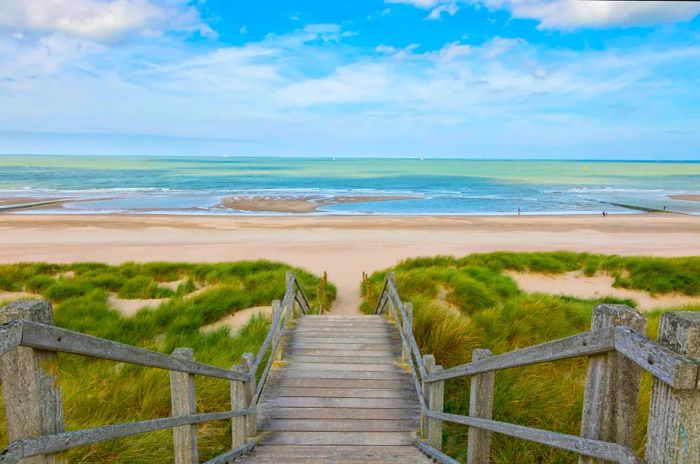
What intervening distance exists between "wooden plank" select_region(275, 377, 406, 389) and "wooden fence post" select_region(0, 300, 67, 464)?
13.7 ft

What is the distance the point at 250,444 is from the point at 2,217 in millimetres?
35403

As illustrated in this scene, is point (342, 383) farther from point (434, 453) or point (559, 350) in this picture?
point (559, 350)

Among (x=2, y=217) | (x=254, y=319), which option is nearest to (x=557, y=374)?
(x=254, y=319)

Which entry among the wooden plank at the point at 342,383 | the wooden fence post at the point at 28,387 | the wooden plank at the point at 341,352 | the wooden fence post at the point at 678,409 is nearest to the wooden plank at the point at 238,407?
the wooden plank at the point at 342,383

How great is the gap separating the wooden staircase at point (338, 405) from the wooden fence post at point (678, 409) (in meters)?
2.94

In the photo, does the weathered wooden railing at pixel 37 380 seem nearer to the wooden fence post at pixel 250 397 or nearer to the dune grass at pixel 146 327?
the wooden fence post at pixel 250 397

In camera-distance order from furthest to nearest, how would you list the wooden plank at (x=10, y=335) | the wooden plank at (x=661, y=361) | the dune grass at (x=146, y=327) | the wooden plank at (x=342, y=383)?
1. the wooden plank at (x=342, y=383)
2. the dune grass at (x=146, y=327)
3. the wooden plank at (x=10, y=335)
4. the wooden plank at (x=661, y=361)

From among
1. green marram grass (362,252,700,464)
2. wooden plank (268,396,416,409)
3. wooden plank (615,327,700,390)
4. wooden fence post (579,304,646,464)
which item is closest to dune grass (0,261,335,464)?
wooden plank (268,396,416,409)

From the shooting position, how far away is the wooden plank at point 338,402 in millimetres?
5156

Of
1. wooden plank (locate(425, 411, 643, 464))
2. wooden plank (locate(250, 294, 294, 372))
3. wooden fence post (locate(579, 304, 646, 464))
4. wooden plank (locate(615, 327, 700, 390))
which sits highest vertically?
wooden plank (locate(615, 327, 700, 390))

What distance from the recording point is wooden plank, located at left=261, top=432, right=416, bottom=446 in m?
4.45

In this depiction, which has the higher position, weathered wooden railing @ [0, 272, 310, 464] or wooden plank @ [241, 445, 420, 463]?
weathered wooden railing @ [0, 272, 310, 464]

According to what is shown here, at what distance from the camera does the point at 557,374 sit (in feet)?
18.6

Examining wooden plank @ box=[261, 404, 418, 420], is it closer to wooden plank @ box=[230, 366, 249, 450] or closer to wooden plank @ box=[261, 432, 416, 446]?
wooden plank @ box=[261, 432, 416, 446]
